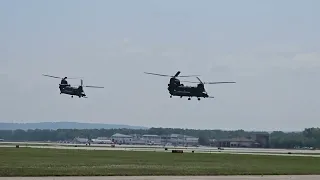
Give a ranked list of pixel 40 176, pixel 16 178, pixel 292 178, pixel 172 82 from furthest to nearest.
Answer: pixel 172 82
pixel 292 178
pixel 40 176
pixel 16 178

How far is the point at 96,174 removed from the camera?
50625 mm

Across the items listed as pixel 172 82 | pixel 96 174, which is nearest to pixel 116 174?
pixel 96 174

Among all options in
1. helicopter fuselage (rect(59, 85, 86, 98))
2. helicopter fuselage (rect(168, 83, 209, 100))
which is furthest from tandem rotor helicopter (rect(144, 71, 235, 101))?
helicopter fuselage (rect(59, 85, 86, 98))

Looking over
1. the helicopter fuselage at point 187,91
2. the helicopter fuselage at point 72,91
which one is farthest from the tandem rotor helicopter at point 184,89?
the helicopter fuselage at point 72,91

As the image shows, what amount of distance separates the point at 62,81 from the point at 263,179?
74.7m

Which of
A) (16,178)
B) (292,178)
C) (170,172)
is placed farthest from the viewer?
(170,172)

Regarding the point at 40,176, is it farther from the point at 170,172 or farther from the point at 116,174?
the point at 170,172

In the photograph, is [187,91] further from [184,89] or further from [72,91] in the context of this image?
[72,91]

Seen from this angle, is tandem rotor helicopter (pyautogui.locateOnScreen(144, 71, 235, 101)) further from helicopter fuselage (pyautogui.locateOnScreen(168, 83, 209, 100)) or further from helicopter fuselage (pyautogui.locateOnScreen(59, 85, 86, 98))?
helicopter fuselage (pyautogui.locateOnScreen(59, 85, 86, 98))

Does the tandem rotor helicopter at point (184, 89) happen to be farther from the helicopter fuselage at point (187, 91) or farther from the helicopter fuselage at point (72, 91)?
the helicopter fuselage at point (72, 91)

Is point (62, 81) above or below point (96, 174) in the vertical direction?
above

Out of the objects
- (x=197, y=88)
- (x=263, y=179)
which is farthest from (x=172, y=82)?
(x=263, y=179)

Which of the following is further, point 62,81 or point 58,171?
point 62,81

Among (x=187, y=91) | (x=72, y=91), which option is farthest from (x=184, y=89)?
(x=72, y=91)
